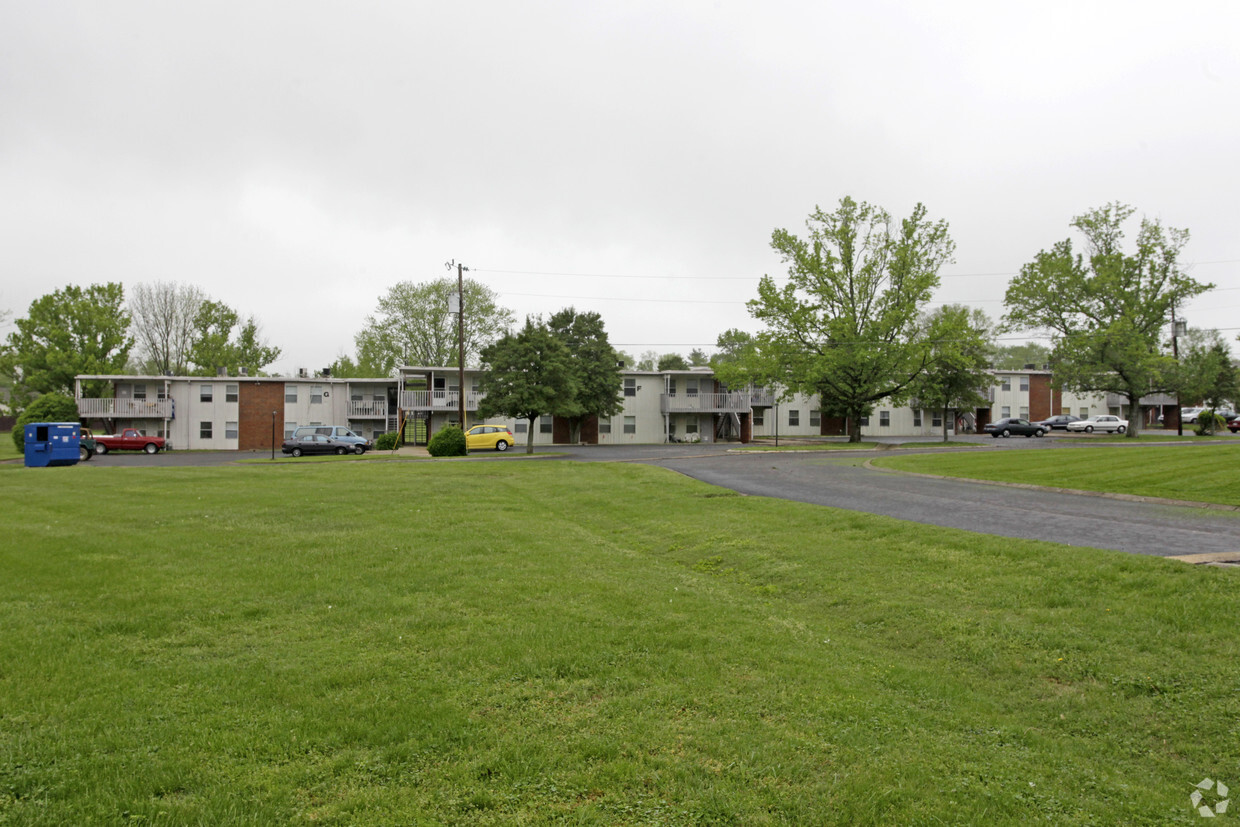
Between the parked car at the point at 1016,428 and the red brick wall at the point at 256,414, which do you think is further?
the parked car at the point at 1016,428

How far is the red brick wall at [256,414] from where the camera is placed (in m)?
50.2

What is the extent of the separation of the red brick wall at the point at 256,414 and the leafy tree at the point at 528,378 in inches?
812

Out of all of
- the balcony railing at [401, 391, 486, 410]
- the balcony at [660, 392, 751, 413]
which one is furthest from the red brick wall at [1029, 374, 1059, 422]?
the balcony railing at [401, 391, 486, 410]

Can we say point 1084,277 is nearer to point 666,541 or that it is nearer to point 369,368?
point 666,541

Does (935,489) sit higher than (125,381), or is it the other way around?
(125,381)

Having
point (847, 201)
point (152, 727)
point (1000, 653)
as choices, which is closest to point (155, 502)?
point (152, 727)

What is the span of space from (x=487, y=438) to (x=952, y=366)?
29415 mm

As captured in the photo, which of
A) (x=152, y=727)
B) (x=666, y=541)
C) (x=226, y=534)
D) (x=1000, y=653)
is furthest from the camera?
(x=666, y=541)

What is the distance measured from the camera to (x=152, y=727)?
3922mm

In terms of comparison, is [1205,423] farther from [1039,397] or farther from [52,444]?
[52,444]

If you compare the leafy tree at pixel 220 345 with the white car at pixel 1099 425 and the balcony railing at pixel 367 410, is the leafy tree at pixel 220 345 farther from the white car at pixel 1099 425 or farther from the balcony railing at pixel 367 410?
the white car at pixel 1099 425

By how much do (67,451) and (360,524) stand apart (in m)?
28.0

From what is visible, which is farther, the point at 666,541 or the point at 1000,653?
the point at 666,541

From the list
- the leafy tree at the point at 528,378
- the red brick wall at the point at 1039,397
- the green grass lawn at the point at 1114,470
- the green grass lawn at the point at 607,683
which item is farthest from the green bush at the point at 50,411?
the red brick wall at the point at 1039,397
